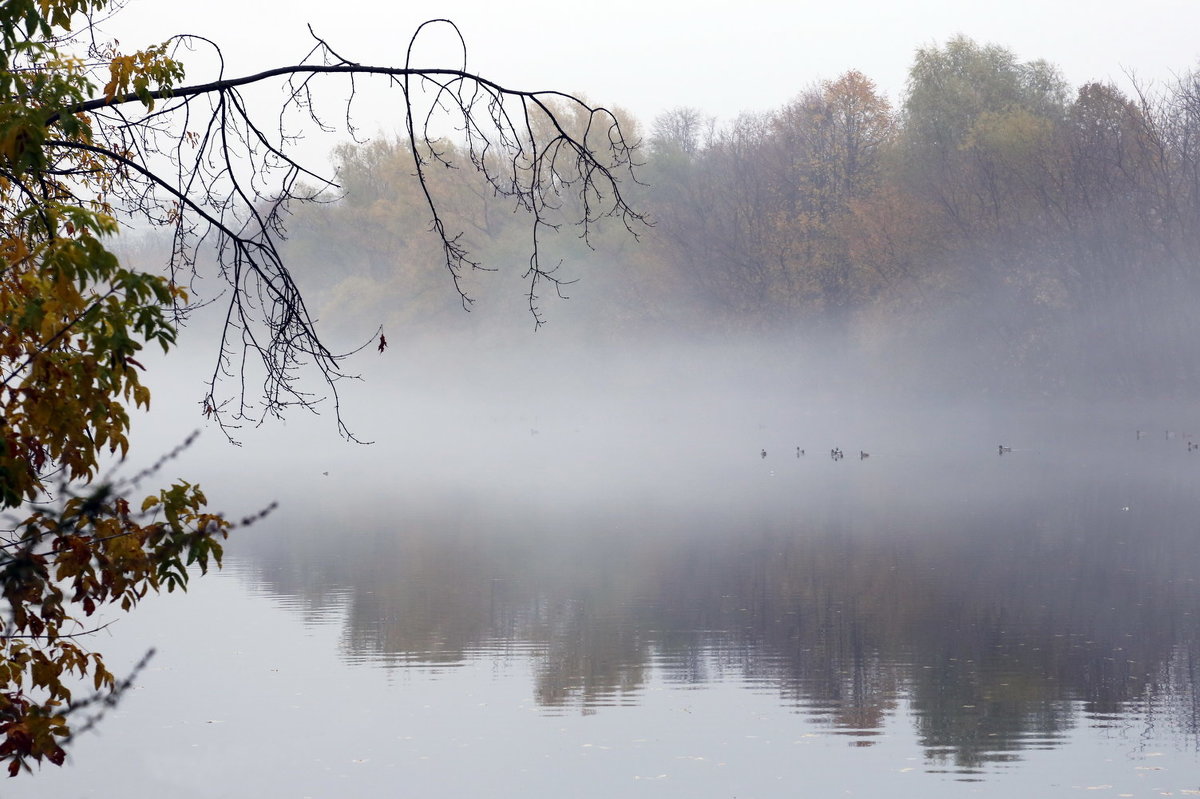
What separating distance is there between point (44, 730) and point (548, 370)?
201 feet

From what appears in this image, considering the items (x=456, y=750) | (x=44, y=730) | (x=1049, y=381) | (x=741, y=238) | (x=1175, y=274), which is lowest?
(x=456, y=750)

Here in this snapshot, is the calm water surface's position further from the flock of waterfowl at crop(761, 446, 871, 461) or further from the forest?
the forest

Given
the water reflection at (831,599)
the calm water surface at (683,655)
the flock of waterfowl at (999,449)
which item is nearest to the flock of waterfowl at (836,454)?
the flock of waterfowl at (999,449)

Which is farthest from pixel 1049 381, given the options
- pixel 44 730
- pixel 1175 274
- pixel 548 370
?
pixel 44 730

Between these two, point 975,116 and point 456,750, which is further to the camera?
point 975,116

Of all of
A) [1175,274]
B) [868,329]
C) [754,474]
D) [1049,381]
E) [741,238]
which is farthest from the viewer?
[741,238]

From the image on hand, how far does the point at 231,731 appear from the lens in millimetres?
11141

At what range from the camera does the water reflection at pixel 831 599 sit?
1152cm

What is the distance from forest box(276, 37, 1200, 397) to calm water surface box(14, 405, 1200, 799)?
1956cm

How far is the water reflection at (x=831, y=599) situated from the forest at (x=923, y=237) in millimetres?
17476

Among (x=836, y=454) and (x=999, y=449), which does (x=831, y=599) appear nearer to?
(x=836, y=454)

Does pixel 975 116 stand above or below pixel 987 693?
above

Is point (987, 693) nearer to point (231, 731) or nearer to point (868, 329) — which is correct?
point (231, 731)

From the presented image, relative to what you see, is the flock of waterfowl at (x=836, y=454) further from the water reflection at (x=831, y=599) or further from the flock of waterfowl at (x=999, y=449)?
the water reflection at (x=831, y=599)
